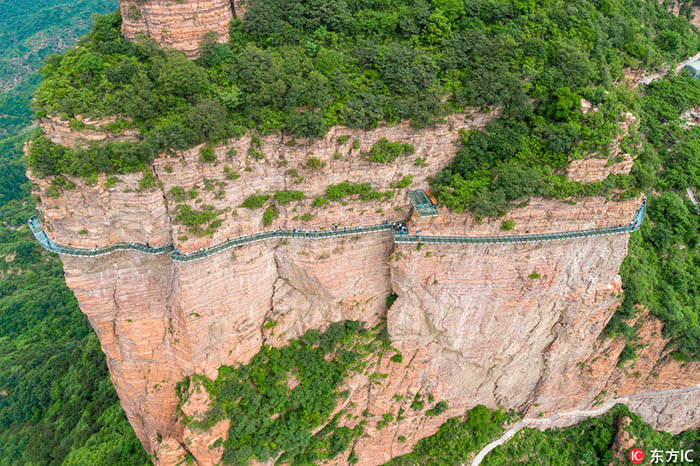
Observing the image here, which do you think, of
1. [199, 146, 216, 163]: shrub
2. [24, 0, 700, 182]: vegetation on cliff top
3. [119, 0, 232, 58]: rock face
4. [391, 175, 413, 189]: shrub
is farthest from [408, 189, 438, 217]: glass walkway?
[119, 0, 232, 58]: rock face

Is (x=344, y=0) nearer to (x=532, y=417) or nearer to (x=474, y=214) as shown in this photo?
(x=474, y=214)

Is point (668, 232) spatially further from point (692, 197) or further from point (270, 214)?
point (270, 214)

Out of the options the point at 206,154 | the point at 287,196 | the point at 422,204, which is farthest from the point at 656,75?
the point at 206,154

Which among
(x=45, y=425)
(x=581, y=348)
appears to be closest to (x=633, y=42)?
(x=581, y=348)

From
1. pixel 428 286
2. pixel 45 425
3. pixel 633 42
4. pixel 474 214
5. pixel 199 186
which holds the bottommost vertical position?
pixel 45 425

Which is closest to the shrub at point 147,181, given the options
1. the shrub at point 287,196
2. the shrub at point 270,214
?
the shrub at point 270,214
